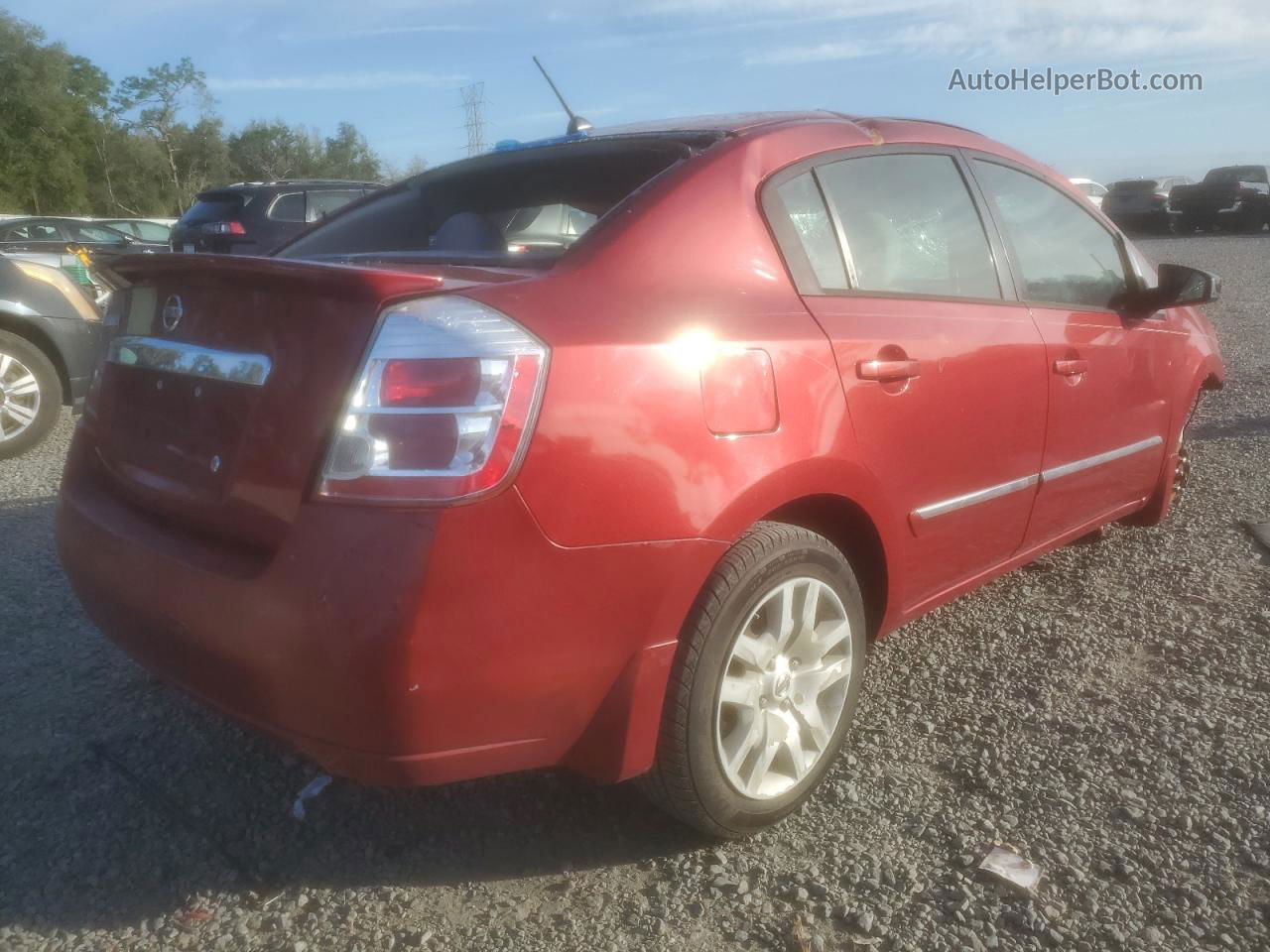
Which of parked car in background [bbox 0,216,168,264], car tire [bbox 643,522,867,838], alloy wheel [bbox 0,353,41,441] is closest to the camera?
car tire [bbox 643,522,867,838]

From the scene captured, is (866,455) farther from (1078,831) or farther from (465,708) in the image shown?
(465,708)

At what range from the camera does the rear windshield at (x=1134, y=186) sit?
2798 cm

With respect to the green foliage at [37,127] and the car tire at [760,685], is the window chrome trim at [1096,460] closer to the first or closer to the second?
the car tire at [760,685]

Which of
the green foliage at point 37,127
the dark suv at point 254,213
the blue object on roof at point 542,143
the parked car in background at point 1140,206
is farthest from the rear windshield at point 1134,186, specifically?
the green foliage at point 37,127

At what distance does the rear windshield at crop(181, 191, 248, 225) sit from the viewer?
38.4 ft

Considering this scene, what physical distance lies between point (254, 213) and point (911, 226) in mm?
10209

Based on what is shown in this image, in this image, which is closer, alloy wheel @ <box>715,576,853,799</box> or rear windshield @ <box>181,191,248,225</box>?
alloy wheel @ <box>715,576,853,799</box>

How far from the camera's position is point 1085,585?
399 centimetres

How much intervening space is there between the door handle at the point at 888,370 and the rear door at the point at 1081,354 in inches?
30.0

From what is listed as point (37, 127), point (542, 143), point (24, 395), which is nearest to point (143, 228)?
point (24, 395)

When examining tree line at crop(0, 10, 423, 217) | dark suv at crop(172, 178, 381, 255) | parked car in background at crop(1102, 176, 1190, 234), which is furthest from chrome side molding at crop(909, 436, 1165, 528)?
tree line at crop(0, 10, 423, 217)

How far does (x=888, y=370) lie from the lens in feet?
8.30

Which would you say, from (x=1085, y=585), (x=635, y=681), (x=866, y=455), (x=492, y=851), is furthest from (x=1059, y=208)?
(x=492, y=851)

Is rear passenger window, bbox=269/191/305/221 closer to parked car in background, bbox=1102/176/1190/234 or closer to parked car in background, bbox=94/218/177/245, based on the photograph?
parked car in background, bbox=94/218/177/245
